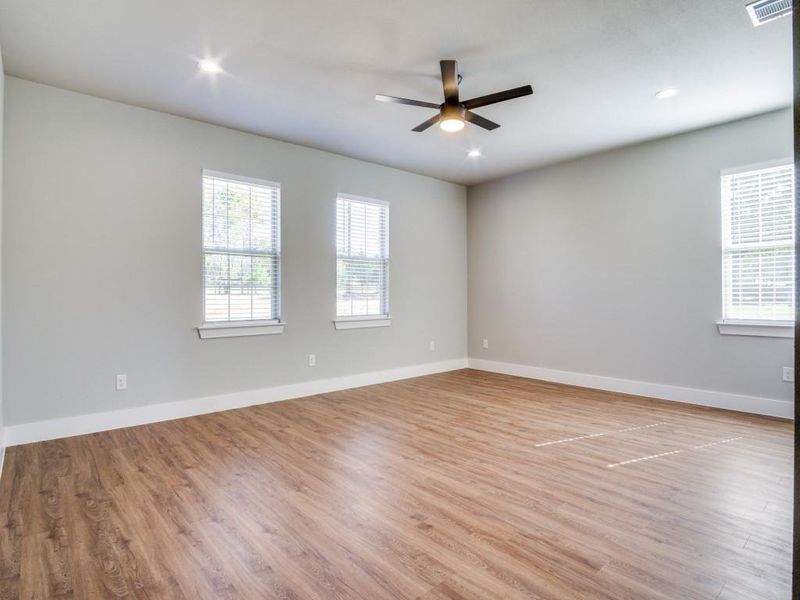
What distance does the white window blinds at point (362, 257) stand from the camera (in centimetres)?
531

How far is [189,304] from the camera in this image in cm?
411

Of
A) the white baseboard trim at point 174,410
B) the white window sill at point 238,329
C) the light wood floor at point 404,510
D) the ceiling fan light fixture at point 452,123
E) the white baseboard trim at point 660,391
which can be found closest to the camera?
the light wood floor at point 404,510

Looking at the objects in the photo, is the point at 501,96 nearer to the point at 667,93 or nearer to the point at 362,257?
the point at 667,93

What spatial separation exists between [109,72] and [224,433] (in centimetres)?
298

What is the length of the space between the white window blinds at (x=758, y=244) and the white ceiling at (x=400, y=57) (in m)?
0.70

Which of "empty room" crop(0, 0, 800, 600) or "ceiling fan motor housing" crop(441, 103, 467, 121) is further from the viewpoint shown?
"ceiling fan motor housing" crop(441, 103, 467, 121)

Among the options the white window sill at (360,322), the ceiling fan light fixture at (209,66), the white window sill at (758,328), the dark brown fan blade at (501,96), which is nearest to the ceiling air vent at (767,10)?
the dark brown fan blade at (501,96)

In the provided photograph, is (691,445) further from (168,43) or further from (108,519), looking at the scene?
(168,43)

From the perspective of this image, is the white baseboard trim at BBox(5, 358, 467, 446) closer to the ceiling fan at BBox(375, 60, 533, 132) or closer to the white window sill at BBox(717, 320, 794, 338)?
the ceiling fan at BBox(375, 60, 533, 132)

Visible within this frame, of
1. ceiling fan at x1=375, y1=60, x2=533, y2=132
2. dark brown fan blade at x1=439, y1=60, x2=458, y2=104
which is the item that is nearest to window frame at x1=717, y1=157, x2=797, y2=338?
ceiling fan at x1=375, y1=60, x2=533, y2=132

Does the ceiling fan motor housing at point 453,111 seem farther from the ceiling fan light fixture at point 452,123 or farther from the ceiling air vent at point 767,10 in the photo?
the ceiling air vent at point 767,10

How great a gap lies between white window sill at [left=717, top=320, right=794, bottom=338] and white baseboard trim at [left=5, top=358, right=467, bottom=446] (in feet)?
12.2

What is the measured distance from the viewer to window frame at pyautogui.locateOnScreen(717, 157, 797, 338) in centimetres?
393

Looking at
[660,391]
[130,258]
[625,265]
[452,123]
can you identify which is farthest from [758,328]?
[130,258]
